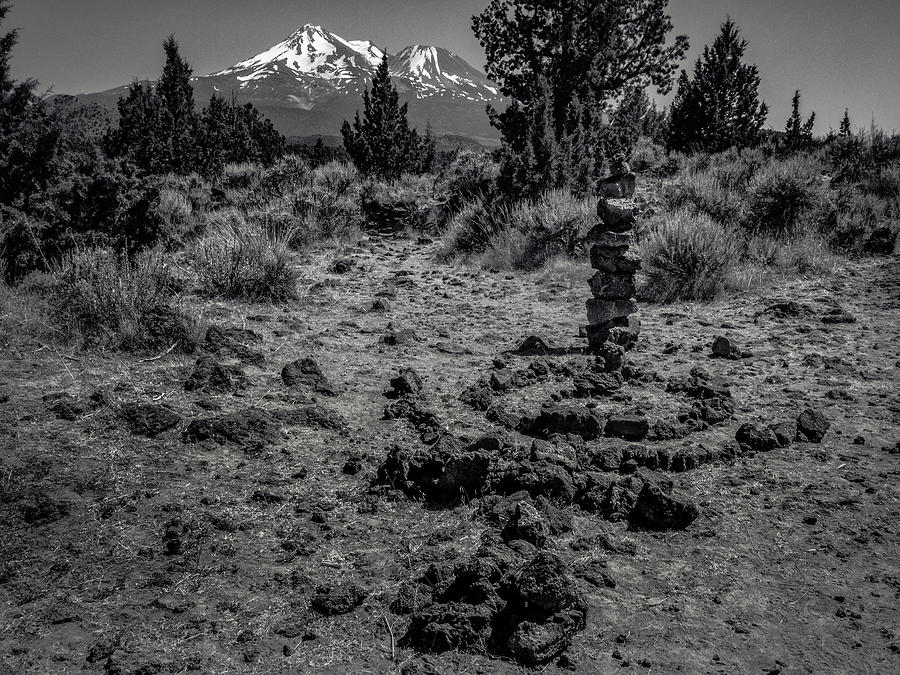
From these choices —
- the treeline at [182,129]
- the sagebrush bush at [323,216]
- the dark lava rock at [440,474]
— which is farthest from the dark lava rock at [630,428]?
the treeline at [182,129]

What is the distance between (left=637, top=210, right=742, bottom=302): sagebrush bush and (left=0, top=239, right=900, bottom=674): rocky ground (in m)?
2.08

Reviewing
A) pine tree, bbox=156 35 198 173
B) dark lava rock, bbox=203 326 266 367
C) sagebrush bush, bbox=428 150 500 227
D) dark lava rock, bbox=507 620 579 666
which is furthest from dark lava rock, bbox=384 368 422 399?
pine tree, bbox=156 35 198 173

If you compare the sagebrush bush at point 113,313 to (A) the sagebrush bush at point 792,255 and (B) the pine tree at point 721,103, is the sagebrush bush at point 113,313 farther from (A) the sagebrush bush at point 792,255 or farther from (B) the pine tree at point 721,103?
(B) the pine tree at point 721,103

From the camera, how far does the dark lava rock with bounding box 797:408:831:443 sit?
3904 millimetres

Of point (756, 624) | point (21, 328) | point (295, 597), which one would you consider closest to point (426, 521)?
point (295, 597)

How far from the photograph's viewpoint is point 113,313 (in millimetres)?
5180

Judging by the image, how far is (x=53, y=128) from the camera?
30.9 ft

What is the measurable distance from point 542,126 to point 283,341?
8688mm

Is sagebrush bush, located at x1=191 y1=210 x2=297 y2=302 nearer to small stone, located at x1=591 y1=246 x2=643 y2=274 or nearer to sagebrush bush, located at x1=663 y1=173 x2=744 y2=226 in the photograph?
small stone, located at x1=591 y1=246 x2=643 y2=274

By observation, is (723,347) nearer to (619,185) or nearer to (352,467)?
(619,185)

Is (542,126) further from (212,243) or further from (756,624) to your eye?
(756,624)

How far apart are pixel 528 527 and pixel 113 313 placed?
4.10 m

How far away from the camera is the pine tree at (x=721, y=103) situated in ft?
84.3

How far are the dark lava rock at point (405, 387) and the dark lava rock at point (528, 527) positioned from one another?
182 centimetres
